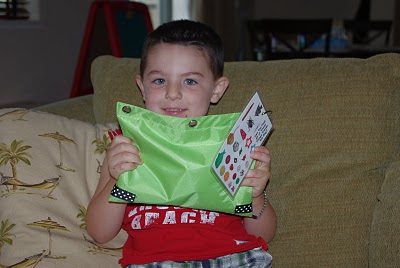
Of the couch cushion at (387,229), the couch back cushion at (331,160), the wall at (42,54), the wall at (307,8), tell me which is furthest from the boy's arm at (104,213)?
the wall at (307,8)

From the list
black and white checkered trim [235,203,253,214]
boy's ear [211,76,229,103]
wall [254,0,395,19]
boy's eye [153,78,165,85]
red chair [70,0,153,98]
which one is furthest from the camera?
wall [254,0,395,19]

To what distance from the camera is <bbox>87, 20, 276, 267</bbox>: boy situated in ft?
4.59

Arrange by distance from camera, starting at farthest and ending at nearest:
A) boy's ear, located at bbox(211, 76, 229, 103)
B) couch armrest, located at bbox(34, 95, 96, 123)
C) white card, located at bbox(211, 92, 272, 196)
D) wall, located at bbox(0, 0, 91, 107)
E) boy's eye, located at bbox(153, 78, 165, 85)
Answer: wall, located at bbox(0, 0, 91, 107)
couch armrest, located at bbox(34, 95, 96, 123)
boy's ear, located at bbox(211, 76, 229, 103)
boy's eye, located at bbox(153, 78, 165, 85)
white card, located at bbox(211, 92, 272, 196)

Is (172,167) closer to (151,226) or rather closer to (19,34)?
(151,226)

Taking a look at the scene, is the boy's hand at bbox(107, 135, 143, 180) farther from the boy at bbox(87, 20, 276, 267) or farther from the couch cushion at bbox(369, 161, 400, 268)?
the couch cushion at bbox(369, 161, 400, 268)

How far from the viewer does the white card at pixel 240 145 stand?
1252 millimetres

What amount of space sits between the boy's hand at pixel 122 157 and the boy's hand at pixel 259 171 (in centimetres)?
23

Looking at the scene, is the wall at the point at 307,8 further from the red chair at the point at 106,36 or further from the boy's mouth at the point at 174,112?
the boy's mouth at the point at 174,112

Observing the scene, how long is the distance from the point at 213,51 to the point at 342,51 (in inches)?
128

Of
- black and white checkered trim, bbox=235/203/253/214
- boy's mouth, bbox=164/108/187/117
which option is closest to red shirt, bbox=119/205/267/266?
black and white checkered trim, bbox=235/203/253/214

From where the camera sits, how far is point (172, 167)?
1307 millimetres

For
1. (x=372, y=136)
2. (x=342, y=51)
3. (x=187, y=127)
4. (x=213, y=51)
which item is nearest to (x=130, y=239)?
(x=187, y=127)

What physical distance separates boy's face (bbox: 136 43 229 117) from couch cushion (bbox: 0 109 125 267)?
0.86ft

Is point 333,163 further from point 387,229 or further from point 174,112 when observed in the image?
point 174,112
